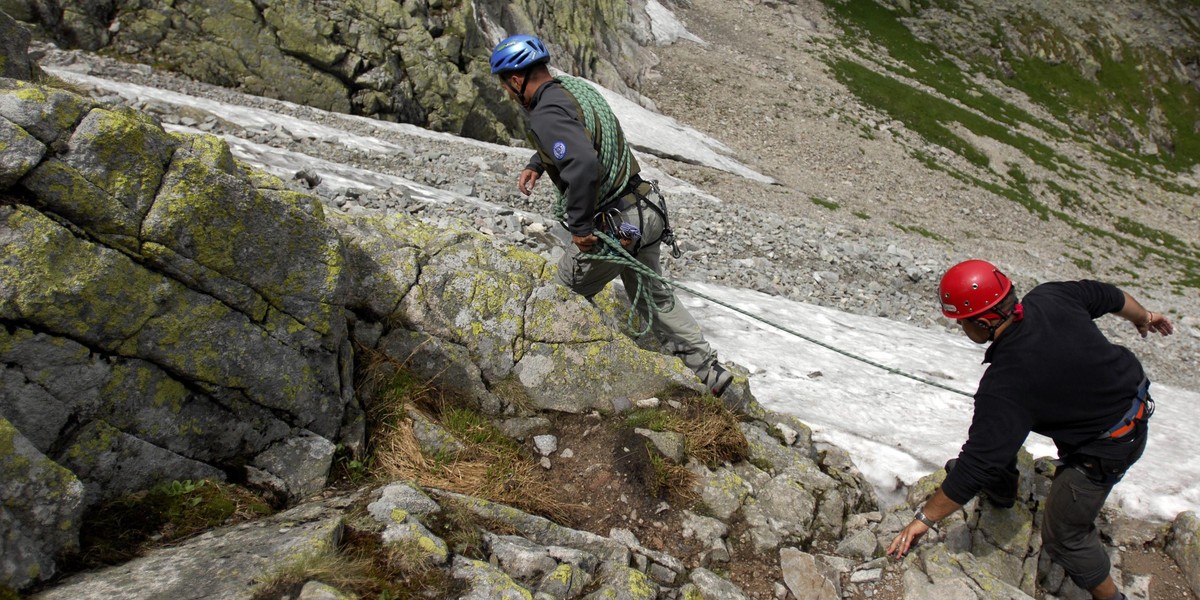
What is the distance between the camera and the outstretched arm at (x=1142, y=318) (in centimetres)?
645

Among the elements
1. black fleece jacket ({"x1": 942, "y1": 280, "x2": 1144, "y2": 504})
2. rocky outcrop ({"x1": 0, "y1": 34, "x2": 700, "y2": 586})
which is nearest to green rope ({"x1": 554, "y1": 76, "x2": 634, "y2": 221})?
rocky outcrop ({"x1": 0, "y1": 34, "x2": 700, "y2": 586})

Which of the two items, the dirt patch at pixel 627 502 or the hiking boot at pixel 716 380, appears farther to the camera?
the hiking boot at pixel 716 380

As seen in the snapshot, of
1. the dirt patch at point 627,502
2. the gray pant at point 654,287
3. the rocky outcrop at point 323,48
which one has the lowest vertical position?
the rocky outcrop at point 323,48

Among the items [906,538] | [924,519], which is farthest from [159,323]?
[924,519]

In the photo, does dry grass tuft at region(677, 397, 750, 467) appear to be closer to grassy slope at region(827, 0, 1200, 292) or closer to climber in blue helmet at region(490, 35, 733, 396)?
climber in blue helmet at region(490, 35, 733, 396)

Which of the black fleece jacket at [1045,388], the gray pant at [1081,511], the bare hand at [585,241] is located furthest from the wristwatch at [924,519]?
the bare hand at [585,241]

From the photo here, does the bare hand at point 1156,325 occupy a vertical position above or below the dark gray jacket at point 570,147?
below

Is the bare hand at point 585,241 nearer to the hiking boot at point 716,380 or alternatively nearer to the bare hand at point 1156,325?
the hiking boot at point 716,380

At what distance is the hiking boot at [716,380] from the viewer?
7.74 metres

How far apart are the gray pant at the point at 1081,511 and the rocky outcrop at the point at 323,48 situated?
2416cm

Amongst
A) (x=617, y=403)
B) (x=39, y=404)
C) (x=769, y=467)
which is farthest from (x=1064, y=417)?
(x=39, y=404)

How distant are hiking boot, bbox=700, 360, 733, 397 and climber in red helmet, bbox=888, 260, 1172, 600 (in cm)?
245

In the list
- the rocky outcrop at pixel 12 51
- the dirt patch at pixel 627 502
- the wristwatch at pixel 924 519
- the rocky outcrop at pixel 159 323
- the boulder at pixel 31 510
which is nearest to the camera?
the boulder at pixel 31 510

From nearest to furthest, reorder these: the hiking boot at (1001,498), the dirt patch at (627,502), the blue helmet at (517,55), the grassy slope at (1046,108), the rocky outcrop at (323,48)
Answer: the dirt patch at (627,502) < the blue helmet at (517,55) < the hiking boot at (1001,498) < the rocky outcrop at (323,48) < the grassy slope at (1046,108)
